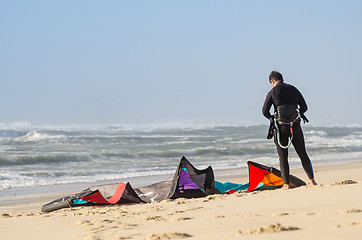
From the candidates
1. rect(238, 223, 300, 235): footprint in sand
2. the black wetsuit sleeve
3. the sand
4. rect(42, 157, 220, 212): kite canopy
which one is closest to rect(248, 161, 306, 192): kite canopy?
rect(42, 157, 220, 212): kite canopy

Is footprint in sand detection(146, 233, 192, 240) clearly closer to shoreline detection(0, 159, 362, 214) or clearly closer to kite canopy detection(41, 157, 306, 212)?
kite canopy detection(41, 157, 306, 212)

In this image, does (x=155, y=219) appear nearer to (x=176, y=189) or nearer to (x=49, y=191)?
(x=176, y=189)

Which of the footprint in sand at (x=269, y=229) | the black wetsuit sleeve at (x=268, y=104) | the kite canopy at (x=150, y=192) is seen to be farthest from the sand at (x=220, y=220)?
the black wetsuit sleeve at (x=268, y=104)

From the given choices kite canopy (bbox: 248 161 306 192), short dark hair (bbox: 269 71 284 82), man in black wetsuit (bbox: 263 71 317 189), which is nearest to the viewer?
man in black wetsuit (bbox: 263 71 317 189)

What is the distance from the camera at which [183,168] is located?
751cm

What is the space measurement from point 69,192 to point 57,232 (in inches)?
197

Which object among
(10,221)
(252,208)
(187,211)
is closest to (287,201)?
(252,208)

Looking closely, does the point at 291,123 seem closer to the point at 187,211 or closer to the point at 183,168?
the point at 183,168

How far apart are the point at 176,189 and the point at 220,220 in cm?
239

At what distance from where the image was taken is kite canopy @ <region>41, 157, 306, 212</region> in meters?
6.95

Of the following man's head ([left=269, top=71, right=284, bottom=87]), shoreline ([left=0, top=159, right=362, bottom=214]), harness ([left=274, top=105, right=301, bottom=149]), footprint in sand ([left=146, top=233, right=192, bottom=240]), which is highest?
man's head ([left=269, top=71, right=284, bottom=87])

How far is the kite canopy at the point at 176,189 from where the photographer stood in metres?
6.95

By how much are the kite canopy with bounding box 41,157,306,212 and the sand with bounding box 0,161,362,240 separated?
32cm

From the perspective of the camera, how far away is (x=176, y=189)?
715 centimetres
